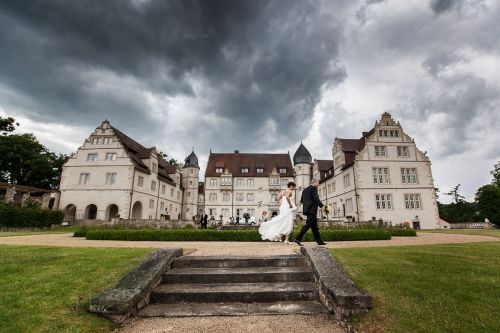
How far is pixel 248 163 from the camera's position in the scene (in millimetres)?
53062

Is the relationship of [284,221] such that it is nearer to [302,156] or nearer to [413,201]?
[413,201]

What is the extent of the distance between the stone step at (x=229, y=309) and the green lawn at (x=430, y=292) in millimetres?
982

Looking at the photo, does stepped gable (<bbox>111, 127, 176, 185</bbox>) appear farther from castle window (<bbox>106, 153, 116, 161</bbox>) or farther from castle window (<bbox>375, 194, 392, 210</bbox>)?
castle window (<bbox>375, 194, 392, 210</bbox>)

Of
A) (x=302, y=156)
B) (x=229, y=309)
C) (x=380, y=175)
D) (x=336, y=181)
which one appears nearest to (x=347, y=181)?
(x=336, y=181)

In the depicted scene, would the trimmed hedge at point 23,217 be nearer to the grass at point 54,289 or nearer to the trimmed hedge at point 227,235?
the trimmed hedge at point 227,235

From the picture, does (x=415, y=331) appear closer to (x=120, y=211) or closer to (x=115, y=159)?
(x=120, y=211)

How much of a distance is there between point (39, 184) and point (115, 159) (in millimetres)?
22145

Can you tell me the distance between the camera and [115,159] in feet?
116

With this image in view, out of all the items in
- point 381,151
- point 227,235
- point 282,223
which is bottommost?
point 227,235

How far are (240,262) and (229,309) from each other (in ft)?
6.24

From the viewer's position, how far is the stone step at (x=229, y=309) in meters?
4.57

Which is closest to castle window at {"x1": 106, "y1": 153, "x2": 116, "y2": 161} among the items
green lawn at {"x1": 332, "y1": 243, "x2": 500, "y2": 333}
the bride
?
the bride

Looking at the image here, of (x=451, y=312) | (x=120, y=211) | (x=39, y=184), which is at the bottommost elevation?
(x=451, y=312)

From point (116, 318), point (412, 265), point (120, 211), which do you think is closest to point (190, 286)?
point (116, 318)
